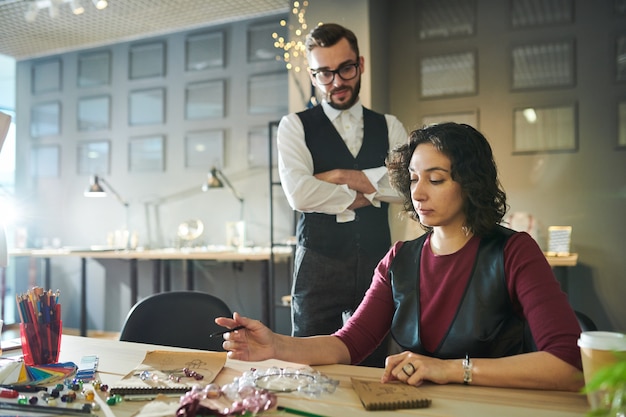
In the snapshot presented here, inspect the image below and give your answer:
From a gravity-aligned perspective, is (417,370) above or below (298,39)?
below

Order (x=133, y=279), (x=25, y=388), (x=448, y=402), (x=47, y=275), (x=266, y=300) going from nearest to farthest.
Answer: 1. (x=448, y=402)
2. (x=25, y=388)
3. (x=266, y=300)
4. (x=133, y=279)
5. (x=47, y=275)

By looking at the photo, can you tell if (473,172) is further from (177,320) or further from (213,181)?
(213,181)

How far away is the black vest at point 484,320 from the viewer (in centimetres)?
130

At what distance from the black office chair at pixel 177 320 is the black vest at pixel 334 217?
1.46 feet

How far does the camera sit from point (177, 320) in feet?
6.25

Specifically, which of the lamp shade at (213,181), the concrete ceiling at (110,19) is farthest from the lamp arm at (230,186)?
the concrete ceiling at (110,19)

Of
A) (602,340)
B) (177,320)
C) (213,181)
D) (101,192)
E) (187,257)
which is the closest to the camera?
(602,340)

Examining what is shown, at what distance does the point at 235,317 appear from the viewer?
1.27 meters

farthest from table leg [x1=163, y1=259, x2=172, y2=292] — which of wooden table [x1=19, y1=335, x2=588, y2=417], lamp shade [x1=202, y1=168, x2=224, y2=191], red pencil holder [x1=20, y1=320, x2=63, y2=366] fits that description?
wooden table [x1=19, y1=335, x2=588, y2=417]

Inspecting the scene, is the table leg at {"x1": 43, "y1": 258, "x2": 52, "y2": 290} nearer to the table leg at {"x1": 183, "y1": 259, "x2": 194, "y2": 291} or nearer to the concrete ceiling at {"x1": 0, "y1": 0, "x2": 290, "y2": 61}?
the table leg at {"x1": 183, "y1": 259, "x2": 194, "y2": 291}

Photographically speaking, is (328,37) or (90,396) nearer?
(90,396)

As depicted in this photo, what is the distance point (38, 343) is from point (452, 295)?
1.02 metres

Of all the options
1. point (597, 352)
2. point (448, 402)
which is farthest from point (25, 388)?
point (597, 352)

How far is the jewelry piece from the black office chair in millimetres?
857
